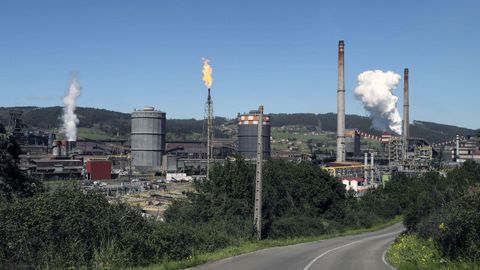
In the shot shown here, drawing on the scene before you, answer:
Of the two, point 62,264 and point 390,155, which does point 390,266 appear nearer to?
point 62,264

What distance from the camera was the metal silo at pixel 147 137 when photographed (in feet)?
433

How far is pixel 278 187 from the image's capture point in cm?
4203

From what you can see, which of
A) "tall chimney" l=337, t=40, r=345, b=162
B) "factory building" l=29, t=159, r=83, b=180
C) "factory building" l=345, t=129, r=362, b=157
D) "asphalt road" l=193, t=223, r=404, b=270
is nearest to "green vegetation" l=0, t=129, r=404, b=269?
"asphalt road" l=193, t=223, r=404, b=270

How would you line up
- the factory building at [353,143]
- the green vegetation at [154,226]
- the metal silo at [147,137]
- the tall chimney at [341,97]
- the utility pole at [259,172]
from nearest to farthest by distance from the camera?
the green vegetation at [154,226] < the utility pole at [259,172] < the tall chimney at [341,97] < the metal silo at [147,137] < the factory building at [353,143]

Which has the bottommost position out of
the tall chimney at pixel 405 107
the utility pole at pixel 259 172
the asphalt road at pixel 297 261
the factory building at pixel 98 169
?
the factory building at pixel 98 169

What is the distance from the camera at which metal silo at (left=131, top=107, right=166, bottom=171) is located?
132 meters

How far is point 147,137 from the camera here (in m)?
132

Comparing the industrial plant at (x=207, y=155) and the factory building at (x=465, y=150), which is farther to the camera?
the factory building at (x=465, y=150)

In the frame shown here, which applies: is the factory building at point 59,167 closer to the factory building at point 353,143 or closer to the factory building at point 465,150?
the factory building at point 353,143

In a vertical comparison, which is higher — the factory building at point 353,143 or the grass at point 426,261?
the factory building at point 353,143

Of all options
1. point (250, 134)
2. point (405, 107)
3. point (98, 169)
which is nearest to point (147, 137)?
point (98, 169)

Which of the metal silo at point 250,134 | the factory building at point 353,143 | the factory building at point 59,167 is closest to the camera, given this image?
the factory building at point 59,167

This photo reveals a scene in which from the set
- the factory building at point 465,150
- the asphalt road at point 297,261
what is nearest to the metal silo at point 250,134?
the factory building at point 465,150

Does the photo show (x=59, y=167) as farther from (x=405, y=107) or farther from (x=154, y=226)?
(x=154, y=226)
